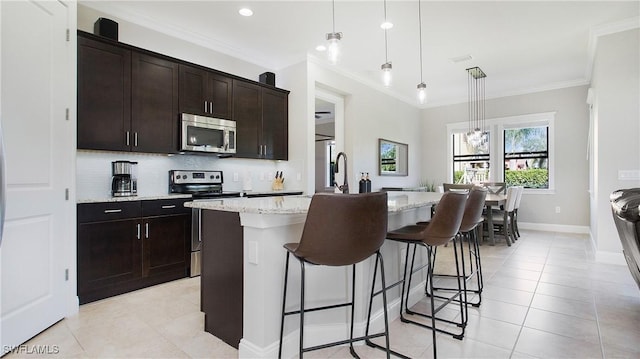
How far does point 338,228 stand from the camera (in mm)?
1487

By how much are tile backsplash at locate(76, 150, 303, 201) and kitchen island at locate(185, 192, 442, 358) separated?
68.8 inches

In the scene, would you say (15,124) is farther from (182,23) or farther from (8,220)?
(182,23)

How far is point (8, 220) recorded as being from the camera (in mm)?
1992

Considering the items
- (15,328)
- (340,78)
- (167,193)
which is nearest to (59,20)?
(167,193)

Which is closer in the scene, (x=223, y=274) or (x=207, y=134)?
→ (x=223, y=274)

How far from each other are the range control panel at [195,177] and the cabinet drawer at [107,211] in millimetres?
724

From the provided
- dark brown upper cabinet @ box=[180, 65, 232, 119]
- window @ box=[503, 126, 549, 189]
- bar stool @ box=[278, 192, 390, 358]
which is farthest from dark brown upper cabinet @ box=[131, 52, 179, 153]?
window @ box=[503, 126, 549, 189]

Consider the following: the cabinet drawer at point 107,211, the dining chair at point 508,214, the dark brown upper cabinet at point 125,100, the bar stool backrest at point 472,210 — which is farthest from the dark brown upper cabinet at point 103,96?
the dining chair at point 508,214

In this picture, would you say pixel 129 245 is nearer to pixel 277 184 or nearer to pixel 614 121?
pixel 277 184

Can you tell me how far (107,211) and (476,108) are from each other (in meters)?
7.05

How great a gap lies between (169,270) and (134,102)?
1.74 metres

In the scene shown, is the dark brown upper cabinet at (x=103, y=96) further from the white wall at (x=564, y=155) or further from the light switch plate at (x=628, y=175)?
the white wall at (x=564, y=155)

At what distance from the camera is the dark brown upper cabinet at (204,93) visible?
143 inches

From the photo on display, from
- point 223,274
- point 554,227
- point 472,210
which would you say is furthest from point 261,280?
point 554,227
